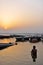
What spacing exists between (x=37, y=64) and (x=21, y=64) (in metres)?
1.63

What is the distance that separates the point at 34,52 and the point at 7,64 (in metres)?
3.58

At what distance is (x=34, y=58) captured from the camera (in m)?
21.7

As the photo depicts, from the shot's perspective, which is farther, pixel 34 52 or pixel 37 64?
pixel 34 52

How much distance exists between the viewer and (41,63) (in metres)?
19.2

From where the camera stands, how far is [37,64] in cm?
1861

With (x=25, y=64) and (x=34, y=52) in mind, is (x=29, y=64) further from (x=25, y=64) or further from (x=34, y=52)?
(x=34, y=52)

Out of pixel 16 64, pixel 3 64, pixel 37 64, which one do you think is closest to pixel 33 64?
pixel 37 64

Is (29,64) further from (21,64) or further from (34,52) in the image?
(34,52)

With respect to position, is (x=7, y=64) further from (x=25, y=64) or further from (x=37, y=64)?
(x=37, y=64)

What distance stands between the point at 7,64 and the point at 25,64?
1837 mm

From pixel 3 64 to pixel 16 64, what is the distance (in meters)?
1.33

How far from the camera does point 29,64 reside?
18.8 m

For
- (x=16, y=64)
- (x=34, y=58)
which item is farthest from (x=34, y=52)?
(x=16, y=64)

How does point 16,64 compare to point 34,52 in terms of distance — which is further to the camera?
point 34,52
